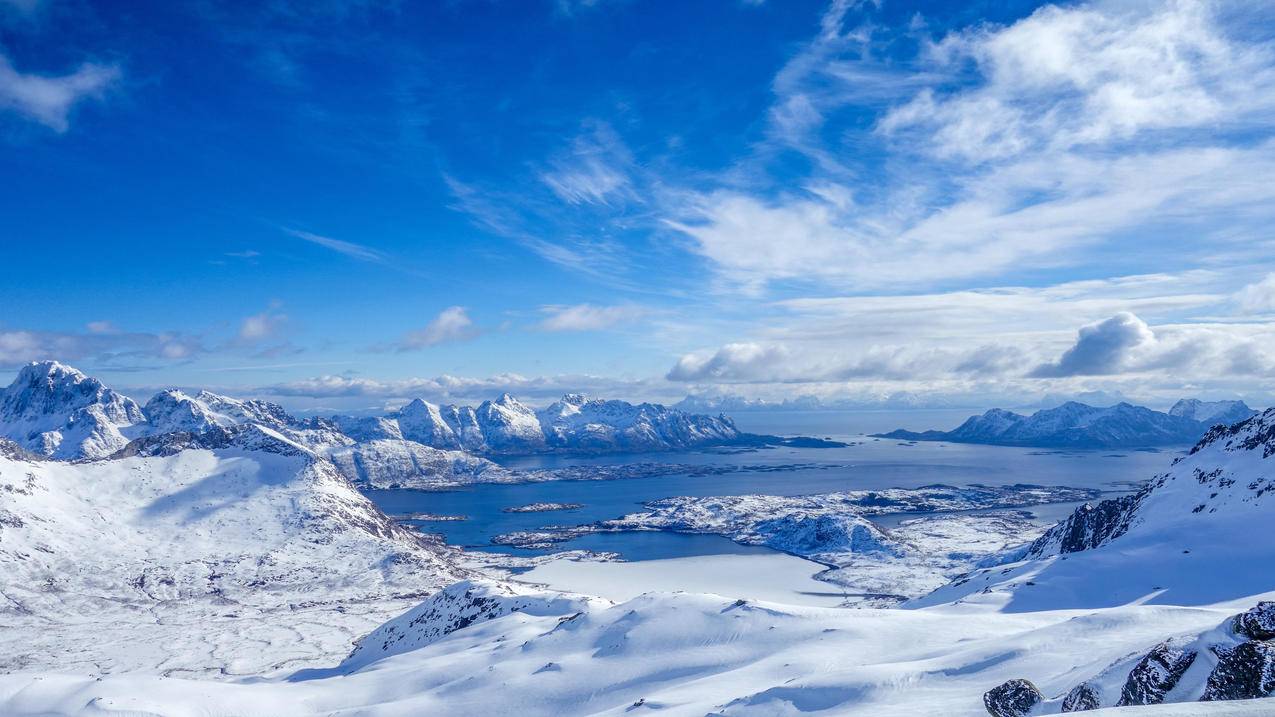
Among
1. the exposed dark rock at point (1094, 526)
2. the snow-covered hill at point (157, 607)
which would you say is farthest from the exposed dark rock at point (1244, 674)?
the snow-covered hill at point (157, 607)

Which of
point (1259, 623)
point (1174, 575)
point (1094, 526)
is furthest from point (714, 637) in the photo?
point (1094, 526)

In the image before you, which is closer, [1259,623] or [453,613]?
[1259,623]

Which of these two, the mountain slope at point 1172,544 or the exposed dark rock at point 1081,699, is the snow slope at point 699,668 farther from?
the mountain slope at point 1172,544

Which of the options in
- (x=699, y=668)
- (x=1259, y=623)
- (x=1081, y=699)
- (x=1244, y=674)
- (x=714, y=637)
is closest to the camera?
(x=1244, y=674)

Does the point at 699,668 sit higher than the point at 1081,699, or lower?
lower

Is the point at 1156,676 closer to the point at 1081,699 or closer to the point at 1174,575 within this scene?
the point at 1081,699

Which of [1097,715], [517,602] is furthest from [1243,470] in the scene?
[1097,715]

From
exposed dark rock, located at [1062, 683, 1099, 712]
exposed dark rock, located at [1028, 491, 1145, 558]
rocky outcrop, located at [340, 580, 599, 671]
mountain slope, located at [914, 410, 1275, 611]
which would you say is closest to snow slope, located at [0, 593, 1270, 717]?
exposed dark rock, located at [1062, 683, 1099, 712]
